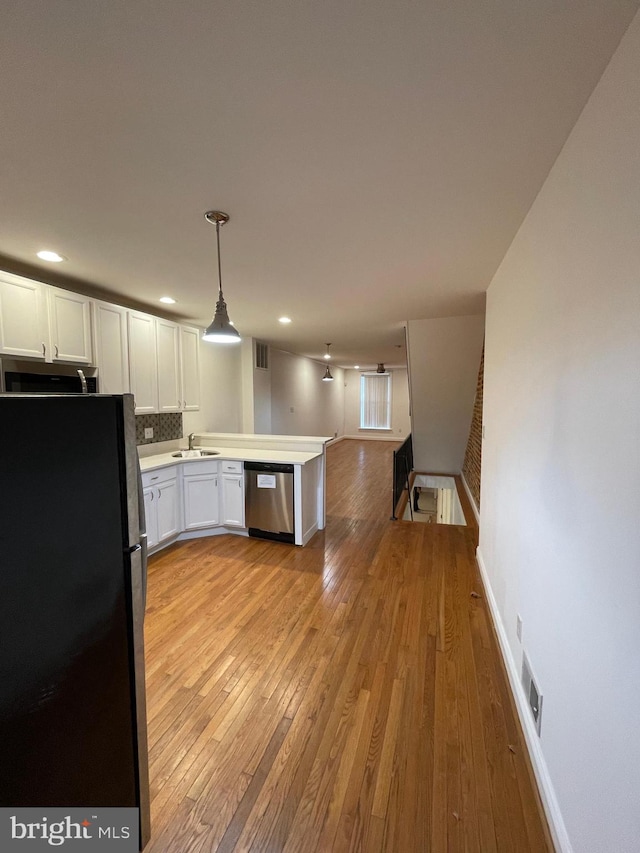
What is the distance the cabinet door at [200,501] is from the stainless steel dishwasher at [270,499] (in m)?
0.39

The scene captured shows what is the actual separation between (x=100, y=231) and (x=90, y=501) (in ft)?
6.52

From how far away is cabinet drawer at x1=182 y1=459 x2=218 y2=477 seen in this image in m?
3.71

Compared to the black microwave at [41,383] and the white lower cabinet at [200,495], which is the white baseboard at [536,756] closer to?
the white lower cabinet at [200,495]

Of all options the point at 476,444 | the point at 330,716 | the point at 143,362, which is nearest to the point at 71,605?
the point at 330,716

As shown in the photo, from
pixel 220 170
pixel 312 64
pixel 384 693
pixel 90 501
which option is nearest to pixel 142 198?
pixel 220 170

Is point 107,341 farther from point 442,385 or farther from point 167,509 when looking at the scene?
point 442,385

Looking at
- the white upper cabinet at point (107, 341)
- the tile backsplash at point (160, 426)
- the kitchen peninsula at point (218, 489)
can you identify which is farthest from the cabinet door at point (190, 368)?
the kitchen peninsula at point (218, 489)

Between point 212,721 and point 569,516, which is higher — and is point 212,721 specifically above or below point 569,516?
below

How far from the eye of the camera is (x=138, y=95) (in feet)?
3.75

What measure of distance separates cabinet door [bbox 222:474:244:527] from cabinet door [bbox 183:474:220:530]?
90 mm

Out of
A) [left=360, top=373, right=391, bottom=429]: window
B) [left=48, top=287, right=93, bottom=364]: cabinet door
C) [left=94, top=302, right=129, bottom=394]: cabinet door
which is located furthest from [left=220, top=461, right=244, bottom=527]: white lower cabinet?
[left=360, top=373, right=391, bottom=429]: window

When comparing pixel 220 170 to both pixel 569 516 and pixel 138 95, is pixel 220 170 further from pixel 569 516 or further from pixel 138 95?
pixel 569 516

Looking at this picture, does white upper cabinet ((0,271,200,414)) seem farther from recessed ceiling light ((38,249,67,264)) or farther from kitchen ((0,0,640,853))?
recessed ceiling light ((38,249,67,264))

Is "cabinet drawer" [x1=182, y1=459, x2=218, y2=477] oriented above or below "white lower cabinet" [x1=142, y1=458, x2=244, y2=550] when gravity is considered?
above
